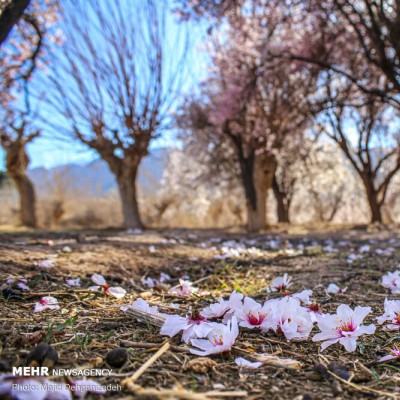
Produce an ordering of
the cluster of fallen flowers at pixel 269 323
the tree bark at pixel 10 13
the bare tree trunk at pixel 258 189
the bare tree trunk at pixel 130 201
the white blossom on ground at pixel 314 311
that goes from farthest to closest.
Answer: the bare tree trunk at pixel 258 189, the bare tree trunk at pixel 130 201, the tree bark at pixel 10 13, the white blossom on ground at pixel 314 311, the cluster of fallen flowers at pixel 269 323

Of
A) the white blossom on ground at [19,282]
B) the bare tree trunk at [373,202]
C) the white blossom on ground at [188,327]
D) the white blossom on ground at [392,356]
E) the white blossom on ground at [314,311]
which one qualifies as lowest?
the white blossom on ground at [392,356]

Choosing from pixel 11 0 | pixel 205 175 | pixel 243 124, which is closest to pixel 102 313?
pixel 11 0

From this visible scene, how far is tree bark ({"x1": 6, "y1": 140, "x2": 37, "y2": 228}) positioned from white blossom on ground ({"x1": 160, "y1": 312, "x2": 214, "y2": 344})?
1275 cm

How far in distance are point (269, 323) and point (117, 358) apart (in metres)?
0.59

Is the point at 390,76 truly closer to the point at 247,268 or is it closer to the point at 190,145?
the point at 247,268

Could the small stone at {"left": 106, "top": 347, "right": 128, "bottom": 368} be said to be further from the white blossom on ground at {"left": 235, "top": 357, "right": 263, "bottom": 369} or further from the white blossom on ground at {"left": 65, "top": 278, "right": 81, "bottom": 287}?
the white blossom on ground at {"left": 65, "top": 278, "right": 81, "bottom": 287}

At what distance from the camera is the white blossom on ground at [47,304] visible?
4.93 ft

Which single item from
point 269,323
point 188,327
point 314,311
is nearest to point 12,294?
point 188,327

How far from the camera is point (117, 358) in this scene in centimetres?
102

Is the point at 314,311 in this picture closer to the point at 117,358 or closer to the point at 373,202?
the point at 117,358

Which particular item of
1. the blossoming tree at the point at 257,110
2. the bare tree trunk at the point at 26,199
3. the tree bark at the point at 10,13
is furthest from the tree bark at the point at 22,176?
the tree bark at the point at 10,13

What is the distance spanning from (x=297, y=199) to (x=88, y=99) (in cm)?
2147

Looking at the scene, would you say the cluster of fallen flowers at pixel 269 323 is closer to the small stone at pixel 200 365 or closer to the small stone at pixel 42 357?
the small stone at pixel 200 365

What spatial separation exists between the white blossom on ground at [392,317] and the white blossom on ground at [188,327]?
714mm
